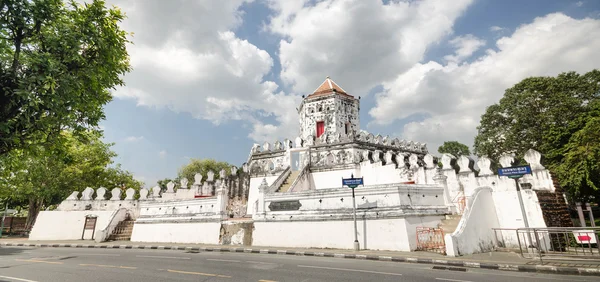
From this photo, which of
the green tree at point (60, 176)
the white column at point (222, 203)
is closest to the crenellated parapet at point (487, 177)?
the white column at point (222, 203)

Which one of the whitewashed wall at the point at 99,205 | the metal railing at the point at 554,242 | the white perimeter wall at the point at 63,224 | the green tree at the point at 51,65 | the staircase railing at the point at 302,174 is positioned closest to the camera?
the green tree at the point at 51,65

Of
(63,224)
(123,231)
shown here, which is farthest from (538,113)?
(63,224)

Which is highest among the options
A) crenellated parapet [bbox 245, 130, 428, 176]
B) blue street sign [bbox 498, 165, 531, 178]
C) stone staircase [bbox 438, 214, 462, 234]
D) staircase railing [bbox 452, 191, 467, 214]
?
crenellated parapet [bbox 245, 130, 428, 176]

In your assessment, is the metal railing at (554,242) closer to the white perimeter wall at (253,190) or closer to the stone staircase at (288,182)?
the stone staircase at (288,182)

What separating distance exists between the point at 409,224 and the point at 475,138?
1968 cm

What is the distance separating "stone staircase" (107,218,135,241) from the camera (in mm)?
19095

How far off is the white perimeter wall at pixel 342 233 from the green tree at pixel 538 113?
15697 mm

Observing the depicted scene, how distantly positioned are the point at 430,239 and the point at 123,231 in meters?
19.4

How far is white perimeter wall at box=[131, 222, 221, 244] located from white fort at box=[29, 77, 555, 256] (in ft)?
0.18

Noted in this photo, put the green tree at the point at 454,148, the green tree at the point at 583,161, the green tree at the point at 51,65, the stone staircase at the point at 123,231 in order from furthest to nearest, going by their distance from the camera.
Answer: the green tree at the point at 454,148 → the stone staircase at the point at 123,231 → the green tree at the point at 583,161 → the green tree at the point at 51,65

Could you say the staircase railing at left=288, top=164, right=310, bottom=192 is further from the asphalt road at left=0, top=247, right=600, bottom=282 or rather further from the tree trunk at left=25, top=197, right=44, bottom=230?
the tree trunk at left=25, top=197, right=44, bottom=230

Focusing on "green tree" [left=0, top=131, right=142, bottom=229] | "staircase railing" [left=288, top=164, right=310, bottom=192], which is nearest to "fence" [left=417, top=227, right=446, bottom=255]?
"staircase railing" [left=288, top=164, right=310, bottom=192]

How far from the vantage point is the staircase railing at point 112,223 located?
18.3 metres

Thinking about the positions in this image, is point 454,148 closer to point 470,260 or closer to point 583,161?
point 583,161
